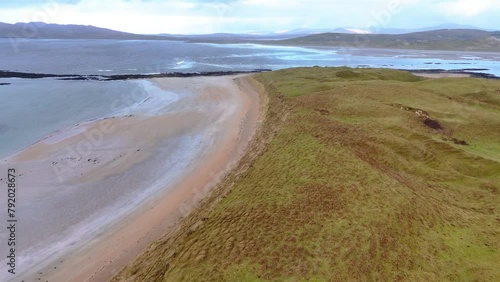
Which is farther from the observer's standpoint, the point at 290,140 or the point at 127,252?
the point at 290,140

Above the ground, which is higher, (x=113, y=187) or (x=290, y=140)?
(x=290, y=140)

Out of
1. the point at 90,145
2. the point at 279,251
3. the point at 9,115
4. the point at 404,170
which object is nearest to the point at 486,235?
the point at 404,170

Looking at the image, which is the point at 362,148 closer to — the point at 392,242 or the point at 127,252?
the point at 392,242

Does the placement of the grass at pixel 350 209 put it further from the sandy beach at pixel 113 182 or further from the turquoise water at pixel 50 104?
the turquoise water at pixel 50 104

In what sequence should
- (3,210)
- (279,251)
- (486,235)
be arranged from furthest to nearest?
(3,210)
(486,235)
(279,251)

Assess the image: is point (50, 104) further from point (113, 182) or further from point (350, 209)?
point (350, 209)

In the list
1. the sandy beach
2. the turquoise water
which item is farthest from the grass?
the turquoise water

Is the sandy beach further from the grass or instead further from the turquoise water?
the turquoise water
